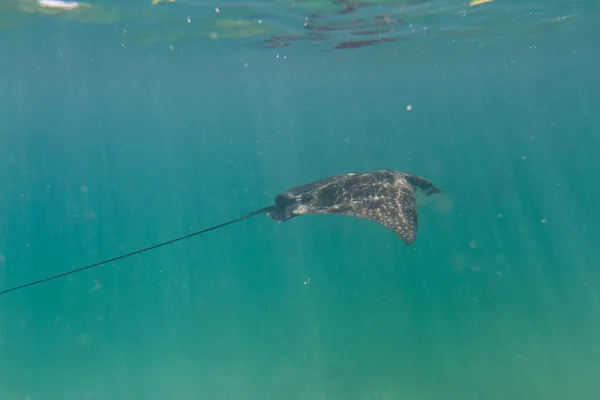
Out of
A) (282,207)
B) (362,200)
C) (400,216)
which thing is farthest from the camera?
(282,207)

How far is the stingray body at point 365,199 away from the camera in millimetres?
8227

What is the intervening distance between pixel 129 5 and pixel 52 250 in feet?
127

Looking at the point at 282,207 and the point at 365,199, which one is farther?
the point at 282,207

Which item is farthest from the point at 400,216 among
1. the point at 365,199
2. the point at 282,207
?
the point at 282,207

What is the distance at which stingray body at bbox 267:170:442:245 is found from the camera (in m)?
8.23

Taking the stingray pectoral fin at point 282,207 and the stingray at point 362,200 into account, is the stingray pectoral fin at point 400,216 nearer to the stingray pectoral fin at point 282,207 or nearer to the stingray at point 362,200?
the stingray at point 362,200

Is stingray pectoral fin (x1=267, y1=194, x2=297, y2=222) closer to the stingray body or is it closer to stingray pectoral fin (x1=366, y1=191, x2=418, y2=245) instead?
the stingray body

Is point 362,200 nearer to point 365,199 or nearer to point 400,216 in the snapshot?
point 365,199

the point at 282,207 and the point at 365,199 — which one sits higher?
the point at 365,199

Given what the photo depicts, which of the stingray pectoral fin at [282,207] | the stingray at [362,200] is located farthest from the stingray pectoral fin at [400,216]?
the stingray pectoral fin at [282,207]

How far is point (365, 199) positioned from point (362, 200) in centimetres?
7

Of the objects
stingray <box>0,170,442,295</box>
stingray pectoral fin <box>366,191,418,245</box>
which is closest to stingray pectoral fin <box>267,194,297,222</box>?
stingray <box>0,170,442,295</box>

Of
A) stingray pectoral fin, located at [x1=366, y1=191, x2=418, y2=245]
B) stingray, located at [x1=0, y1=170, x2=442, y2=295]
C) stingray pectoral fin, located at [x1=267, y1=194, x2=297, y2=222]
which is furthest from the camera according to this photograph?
stingray pectoral fin, located at [x1=267, y1=194, x2=297, y2=222]

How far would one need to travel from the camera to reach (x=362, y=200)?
357 inches
